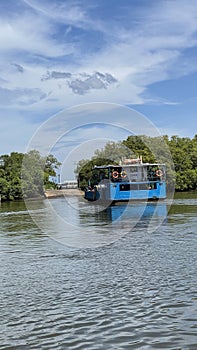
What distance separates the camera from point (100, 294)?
1117cm

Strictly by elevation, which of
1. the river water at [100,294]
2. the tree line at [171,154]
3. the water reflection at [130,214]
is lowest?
the river water at [100,294]

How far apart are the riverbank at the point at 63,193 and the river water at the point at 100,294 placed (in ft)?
221

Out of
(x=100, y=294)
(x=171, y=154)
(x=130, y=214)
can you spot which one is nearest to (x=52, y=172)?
(x=171, y=154)

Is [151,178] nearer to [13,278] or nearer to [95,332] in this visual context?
[13,278]

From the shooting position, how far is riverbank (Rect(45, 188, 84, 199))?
288ft

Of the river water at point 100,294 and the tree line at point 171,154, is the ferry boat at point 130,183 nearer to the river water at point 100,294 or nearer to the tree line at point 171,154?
the river water at point 100,294

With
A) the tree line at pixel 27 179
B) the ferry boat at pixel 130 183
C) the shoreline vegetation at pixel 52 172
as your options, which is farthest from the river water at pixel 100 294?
the tree line at pixel 27 179

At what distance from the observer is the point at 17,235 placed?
24.4m

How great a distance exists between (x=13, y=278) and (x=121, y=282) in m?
3.14

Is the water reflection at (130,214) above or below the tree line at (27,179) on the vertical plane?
below

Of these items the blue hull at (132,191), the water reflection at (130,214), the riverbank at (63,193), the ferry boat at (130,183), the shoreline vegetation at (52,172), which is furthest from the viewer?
the shoreline vegetation at (52,172)

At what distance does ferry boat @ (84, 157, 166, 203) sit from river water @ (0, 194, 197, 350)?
28.5 meters

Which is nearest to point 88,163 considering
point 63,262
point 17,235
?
point 17,235

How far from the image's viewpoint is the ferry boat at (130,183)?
161 feet
